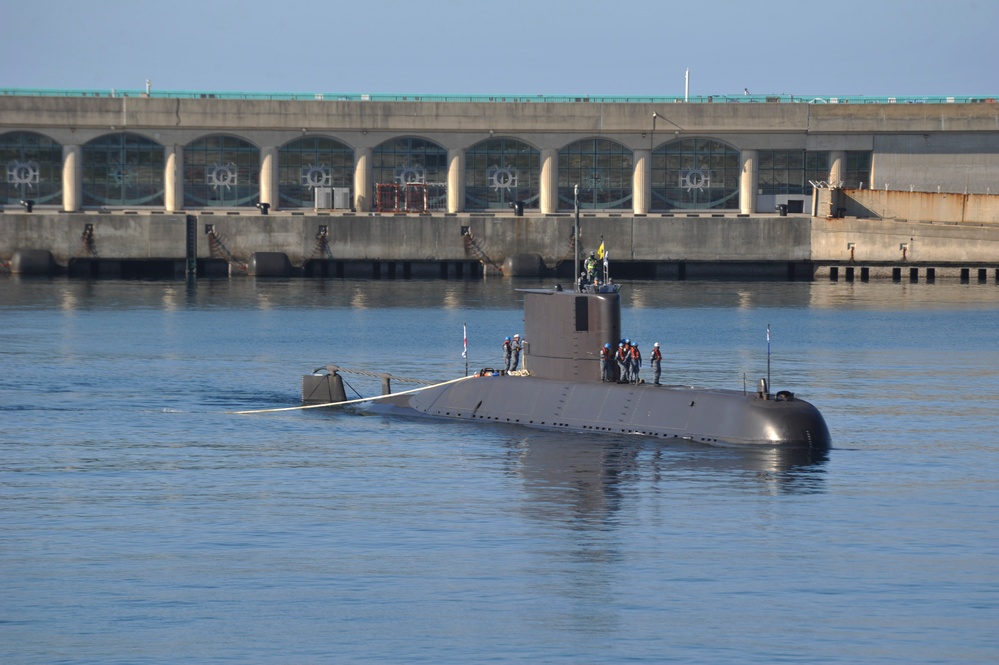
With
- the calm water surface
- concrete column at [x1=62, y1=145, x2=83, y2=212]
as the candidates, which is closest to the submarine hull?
the calm water surface

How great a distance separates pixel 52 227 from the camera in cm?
10412

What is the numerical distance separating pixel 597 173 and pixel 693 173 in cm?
690

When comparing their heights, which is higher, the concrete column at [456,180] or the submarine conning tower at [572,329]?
the concrete column at [456,180]

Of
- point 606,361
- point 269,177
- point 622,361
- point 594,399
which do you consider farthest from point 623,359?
point 269,177

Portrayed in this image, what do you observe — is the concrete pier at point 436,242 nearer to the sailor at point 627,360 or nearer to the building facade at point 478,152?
the building facade at point 478,152

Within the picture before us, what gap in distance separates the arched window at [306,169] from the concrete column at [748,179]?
2806 cm

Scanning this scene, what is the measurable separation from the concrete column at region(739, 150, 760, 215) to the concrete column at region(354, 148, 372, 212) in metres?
26.6

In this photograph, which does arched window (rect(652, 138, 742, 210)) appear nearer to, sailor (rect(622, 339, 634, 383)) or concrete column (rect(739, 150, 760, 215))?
concrete column (rect(739, 150, 760, 215))

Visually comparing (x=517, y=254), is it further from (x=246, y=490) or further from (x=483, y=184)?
(x=246, y=490)

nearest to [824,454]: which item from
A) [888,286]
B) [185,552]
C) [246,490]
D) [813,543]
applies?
[813,543]

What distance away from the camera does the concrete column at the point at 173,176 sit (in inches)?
4247

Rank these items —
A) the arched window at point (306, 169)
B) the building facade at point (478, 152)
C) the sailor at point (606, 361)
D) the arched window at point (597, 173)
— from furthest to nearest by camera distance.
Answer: the arched window at point (306, 169) < the arched window at point (597, 173) < the building facade at point (478, 152) < the sailor at point (606, 361)

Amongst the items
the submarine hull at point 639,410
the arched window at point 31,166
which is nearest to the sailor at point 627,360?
the submarine hull at point 639,410

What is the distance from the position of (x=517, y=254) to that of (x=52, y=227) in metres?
32.0
